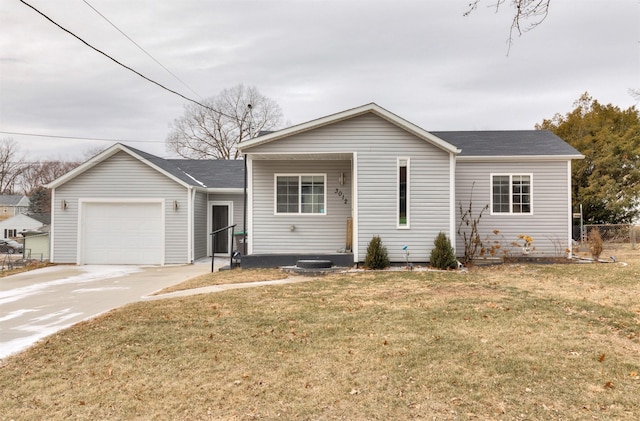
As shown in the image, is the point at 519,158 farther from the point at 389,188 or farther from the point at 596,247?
the point at 389,188

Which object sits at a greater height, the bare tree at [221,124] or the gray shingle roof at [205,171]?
the bare tree at [221,124]

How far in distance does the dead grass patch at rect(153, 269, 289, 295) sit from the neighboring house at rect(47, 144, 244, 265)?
4102 millimetres

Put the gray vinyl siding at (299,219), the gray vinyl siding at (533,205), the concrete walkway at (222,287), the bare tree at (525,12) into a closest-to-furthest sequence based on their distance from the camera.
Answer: the bare tree at (525,12) → the concrete walkway at (222,287) → the gray vinyl siding at (299,219) → the gray vinyl siding at (533,205)

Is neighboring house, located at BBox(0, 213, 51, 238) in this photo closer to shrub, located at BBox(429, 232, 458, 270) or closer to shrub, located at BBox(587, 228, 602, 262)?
shrub, located at BBox(429, 232, 458, 270)

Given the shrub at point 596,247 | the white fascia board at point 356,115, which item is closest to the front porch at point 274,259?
the white fascia board at point 356,115

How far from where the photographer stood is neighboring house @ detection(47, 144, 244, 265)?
14133 mm

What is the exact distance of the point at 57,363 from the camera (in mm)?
4375

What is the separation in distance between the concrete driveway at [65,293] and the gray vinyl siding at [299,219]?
2446 millimetres

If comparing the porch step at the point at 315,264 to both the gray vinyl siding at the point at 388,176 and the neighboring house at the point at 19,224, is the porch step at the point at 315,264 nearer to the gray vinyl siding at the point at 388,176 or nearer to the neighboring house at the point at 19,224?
the gray vinyl siding at the point at 388,176

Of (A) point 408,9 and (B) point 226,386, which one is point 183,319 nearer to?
(B) point 226,386

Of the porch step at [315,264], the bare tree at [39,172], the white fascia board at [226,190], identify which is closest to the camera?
→ the porch step at [315,264]

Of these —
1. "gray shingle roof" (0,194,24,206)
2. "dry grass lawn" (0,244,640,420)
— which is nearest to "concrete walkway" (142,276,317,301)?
"dry grass lawn" (0,244,640,420)

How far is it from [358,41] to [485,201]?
728 centimetres

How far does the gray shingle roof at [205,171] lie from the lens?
1469 centimetres
